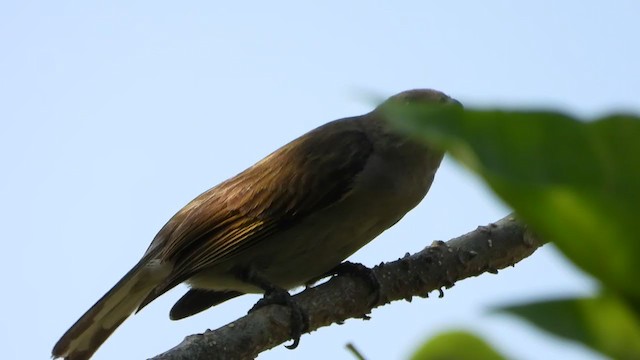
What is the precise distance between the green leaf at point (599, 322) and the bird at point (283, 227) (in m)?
4.85

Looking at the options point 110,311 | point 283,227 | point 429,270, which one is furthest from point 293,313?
point 110,311

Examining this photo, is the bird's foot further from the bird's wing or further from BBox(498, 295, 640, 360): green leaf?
BBox(498, 295, 640, 360): green leaf

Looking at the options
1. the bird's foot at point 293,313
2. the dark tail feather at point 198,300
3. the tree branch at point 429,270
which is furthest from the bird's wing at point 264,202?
the bird's foot at point 293,313

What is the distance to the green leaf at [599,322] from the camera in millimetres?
639

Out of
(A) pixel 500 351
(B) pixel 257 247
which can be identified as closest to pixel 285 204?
(B) pixel 257 247

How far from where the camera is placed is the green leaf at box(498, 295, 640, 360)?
2.10 ft

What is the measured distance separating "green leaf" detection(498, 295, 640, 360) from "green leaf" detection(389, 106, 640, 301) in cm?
4

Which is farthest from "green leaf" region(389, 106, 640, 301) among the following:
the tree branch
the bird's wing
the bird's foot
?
the bird's wing

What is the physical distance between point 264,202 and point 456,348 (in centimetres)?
515

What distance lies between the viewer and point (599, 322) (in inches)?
25.7

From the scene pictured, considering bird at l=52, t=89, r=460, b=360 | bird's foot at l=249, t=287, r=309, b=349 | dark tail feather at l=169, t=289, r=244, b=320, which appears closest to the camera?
bird's foot at l=249, t=287, r=309, b=349

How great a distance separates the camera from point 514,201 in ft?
2.10

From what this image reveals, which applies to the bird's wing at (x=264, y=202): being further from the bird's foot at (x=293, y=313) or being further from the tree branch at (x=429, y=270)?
the bird's foot at (x=293, y=313)

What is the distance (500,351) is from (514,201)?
11 centimetres
